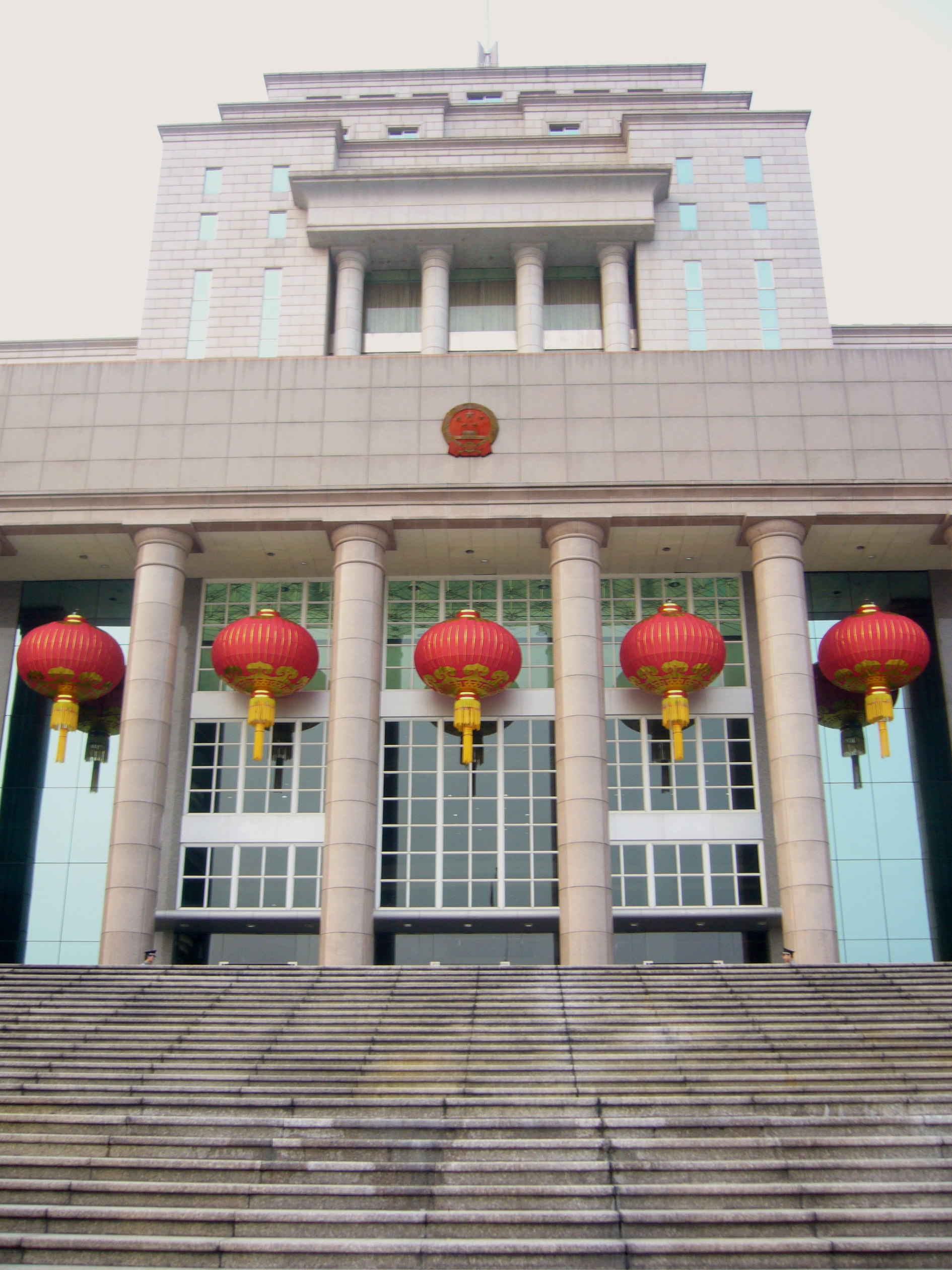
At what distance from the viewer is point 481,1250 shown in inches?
375

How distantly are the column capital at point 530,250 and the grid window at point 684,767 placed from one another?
1676 cm

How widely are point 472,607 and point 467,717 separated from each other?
4.09m

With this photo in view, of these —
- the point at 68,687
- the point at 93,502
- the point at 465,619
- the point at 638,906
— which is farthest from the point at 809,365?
the point at 68,687

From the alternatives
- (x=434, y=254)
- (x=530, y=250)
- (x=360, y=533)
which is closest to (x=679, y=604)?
(x=360, y=533)

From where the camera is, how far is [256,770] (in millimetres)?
26422

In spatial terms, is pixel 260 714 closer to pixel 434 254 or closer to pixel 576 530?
pixel 576 530

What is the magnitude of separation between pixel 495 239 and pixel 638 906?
21.6 m

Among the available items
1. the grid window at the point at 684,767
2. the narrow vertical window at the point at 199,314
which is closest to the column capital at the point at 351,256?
the narrow vertical window at the point at 199,314

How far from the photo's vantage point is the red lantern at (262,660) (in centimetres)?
2462

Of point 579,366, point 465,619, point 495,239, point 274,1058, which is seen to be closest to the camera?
point 274,1058

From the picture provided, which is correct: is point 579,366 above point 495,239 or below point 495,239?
below

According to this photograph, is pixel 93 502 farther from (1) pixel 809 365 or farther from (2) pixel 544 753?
(1) pixel 809 365

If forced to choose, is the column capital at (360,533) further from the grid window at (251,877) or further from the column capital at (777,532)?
the column capital at (777,532)

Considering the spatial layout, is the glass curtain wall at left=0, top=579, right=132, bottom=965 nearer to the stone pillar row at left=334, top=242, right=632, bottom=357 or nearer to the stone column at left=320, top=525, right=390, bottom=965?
the stone column at left=320, top=525, right=390, bottom=965
